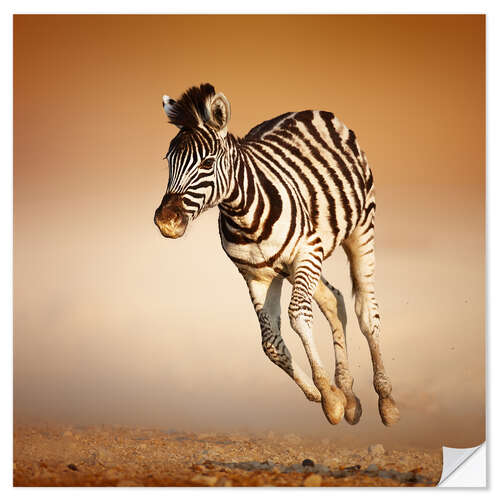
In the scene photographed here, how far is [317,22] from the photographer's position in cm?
704

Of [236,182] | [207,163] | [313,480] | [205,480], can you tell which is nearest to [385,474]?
[313,480]

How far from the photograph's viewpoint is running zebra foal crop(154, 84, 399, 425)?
5914 millimetres

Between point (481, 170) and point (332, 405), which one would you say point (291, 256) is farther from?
point (481, 170)

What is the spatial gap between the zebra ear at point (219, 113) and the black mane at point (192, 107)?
0.05 m

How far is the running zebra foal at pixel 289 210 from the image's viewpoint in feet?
19.4

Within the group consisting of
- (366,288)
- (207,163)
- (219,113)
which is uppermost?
(219,113)

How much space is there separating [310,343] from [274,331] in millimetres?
420

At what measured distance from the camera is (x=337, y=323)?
7125 millimetres

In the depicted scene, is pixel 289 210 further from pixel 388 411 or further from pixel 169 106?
pixel 388 411

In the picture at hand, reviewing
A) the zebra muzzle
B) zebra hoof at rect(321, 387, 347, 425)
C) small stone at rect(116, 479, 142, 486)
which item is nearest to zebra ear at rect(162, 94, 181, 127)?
the zebra muzzle

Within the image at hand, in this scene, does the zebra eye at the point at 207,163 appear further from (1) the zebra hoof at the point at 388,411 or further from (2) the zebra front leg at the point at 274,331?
(1) the zebra hoof at the point at 388,411

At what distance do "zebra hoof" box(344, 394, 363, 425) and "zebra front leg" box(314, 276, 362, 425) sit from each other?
41mm

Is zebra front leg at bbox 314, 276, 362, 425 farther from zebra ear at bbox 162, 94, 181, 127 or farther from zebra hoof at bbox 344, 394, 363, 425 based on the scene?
zebra ear at bbox 162, 94, 181, 127

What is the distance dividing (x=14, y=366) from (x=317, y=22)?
3725mm
